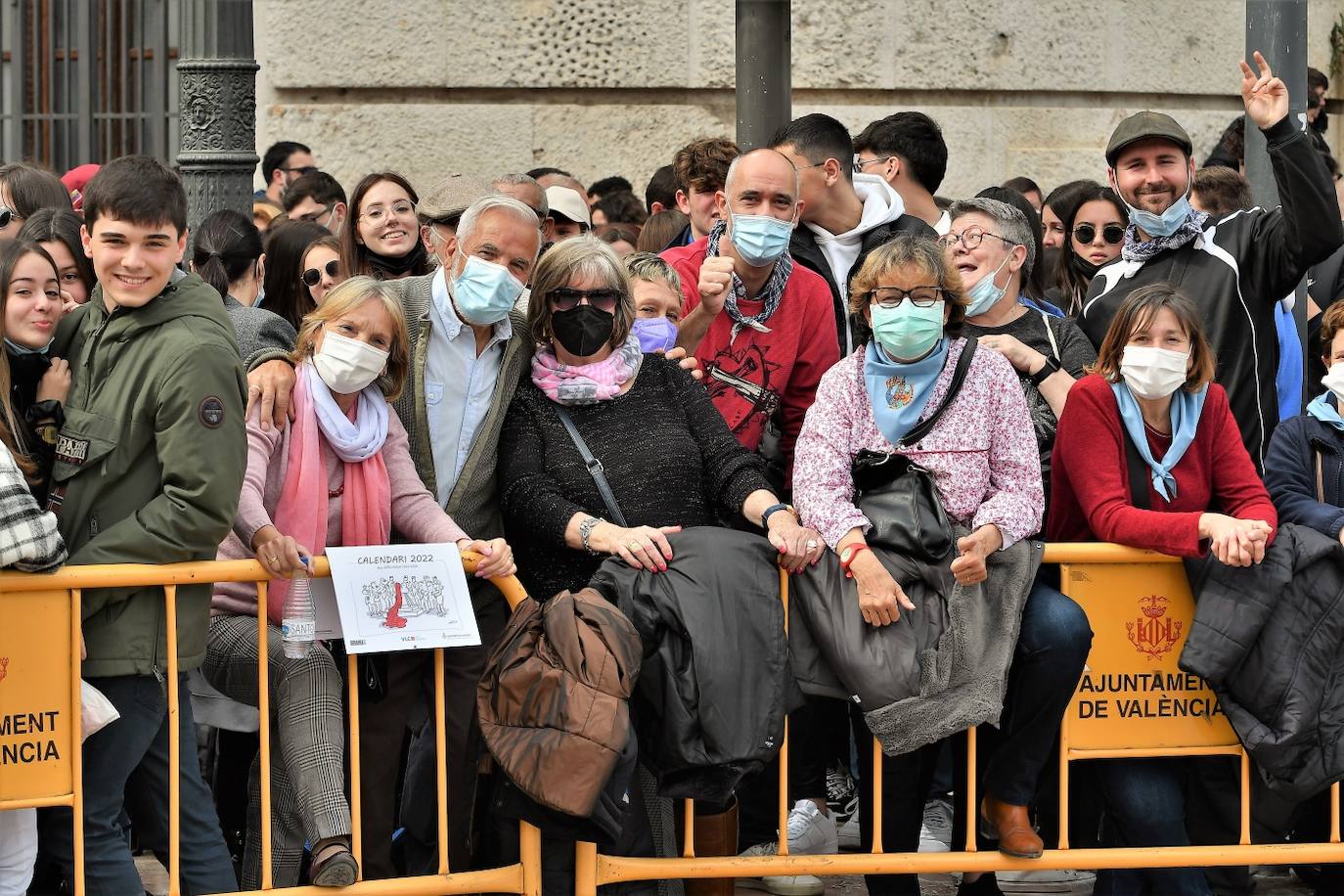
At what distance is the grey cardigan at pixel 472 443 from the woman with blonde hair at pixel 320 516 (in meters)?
0.08

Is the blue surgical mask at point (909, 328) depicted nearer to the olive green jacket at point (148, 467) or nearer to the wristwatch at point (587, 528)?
the wristwatch at point (587, 528)

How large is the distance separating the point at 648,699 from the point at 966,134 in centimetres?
547

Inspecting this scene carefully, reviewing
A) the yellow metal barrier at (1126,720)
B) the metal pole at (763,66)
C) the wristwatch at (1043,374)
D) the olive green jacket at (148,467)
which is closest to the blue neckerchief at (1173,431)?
the yellow metal barrier at (1126,720)

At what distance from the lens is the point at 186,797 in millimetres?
4395

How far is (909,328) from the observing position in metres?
4.66

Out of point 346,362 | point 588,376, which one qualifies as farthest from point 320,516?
point 588,376

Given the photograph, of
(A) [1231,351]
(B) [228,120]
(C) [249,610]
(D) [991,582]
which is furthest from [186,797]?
(A) [1231,351]

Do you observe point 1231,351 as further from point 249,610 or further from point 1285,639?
point 249,610

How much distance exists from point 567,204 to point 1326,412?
2.78m

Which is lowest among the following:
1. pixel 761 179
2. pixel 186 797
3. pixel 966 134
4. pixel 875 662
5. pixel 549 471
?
pixel 186 797

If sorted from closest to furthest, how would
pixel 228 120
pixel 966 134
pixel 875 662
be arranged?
pixel 875 662, pixel 228 120, pixel 966 134

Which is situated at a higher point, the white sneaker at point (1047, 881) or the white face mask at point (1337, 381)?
the white face mask at point (1337, 381)

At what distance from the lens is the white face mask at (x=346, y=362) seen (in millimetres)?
4527

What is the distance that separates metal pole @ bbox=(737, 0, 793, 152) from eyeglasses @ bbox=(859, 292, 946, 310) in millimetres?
1530
